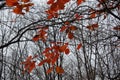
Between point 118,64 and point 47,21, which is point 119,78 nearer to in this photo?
point 47,21

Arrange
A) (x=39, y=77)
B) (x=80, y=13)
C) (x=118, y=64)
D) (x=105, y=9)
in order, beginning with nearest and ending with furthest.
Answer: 1. (x=105, y=9)
2. (x=80, y=13)
3. (x=118, y=64)
4. (x=39, y=77)

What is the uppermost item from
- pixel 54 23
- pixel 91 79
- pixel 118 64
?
pixel 54 23

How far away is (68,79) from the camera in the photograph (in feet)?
69.1

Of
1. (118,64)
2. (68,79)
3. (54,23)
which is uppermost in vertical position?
(54,23)

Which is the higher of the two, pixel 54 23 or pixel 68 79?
pixel 54 23

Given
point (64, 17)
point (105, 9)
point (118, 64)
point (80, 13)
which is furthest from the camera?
point (118, 64)

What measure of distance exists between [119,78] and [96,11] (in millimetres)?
1265

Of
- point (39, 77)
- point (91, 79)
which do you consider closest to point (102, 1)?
point (91, 79)

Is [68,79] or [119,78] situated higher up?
[119,78]

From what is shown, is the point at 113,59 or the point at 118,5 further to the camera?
the point at 113,59

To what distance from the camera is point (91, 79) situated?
736 centimetres

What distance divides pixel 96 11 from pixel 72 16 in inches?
18.5

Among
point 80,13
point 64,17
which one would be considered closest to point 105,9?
point 80,13

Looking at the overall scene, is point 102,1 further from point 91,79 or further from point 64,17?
point 91,79
